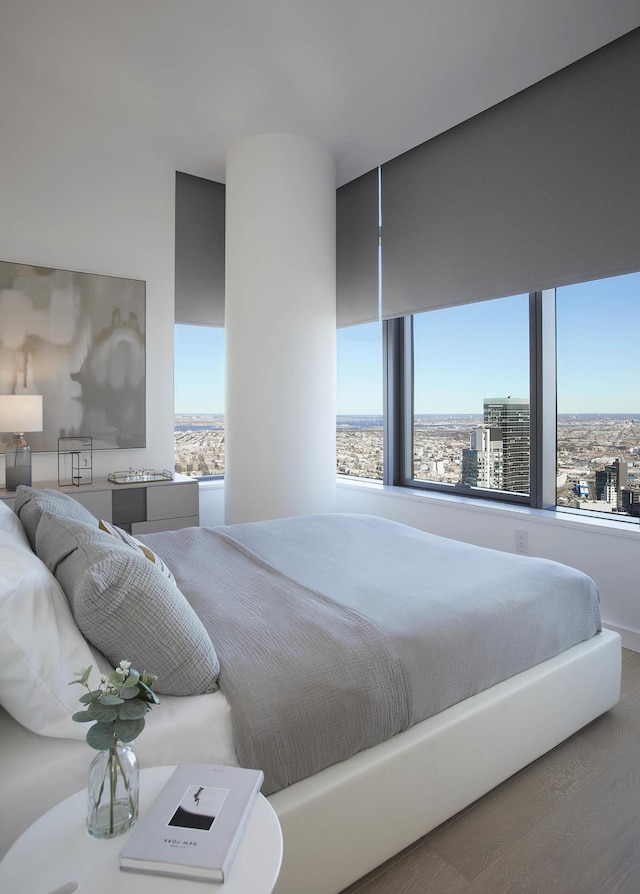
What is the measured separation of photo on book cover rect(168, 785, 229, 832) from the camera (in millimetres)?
845

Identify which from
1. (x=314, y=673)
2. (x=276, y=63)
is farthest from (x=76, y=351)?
(x=314, y=673)

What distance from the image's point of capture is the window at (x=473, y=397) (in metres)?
3.34

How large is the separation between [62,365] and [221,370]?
1.18m

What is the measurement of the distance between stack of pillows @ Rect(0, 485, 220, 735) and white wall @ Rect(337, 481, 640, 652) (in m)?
2.17

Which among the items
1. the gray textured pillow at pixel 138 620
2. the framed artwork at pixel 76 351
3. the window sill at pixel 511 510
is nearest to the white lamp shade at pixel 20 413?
the framed artwork at pixel 76 351

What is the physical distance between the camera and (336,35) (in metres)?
2.52

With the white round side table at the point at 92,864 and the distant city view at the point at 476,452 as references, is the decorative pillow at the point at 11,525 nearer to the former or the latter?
the white round side table at the point at 92,864

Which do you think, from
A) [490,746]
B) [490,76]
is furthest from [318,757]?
[490,76]

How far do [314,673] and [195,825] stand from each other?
50 centimetres

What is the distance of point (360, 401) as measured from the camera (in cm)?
444

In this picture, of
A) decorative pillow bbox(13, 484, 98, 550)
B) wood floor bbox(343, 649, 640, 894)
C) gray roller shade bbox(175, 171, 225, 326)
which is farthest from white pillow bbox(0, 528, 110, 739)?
gray roller shade bbox(175, 171, 225, 326)

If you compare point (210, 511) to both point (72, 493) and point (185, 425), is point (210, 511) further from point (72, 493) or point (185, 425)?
point (72, 493)

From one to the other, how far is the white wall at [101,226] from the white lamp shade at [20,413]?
0.46 m

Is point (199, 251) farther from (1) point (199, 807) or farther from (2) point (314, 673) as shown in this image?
(1) point (199, 807)
